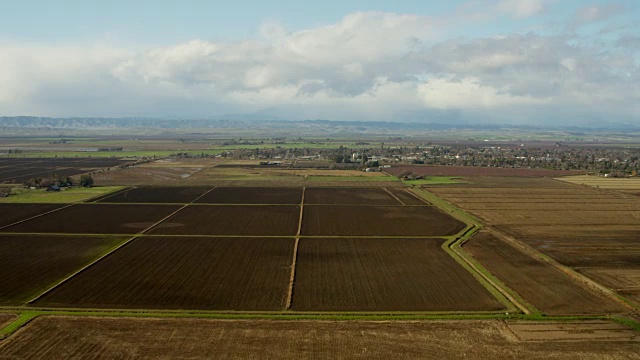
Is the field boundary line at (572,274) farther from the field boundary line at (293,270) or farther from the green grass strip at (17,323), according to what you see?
the green grass strip at (17,323)

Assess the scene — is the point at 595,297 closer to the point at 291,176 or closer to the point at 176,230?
the point at 176,230

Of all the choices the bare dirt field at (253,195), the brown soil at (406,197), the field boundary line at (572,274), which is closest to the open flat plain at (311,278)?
the field boundary line at (572,274)

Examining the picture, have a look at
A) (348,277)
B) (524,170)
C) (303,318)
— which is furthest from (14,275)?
(524,170)

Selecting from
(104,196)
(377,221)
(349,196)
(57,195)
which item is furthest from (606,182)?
(57,195)

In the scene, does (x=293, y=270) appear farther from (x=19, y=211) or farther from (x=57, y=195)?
(x=57, y=195)

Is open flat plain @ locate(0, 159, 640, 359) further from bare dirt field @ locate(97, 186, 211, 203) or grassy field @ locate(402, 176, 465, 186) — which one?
grassy field @ locate(402, 176, 465, 186)

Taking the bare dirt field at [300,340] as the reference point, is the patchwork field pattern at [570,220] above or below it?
above

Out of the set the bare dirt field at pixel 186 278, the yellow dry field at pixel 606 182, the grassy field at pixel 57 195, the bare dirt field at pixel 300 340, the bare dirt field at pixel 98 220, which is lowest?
the bare dirt field at pixel 300 340

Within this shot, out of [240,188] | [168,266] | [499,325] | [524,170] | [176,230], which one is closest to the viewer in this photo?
[499,325]
